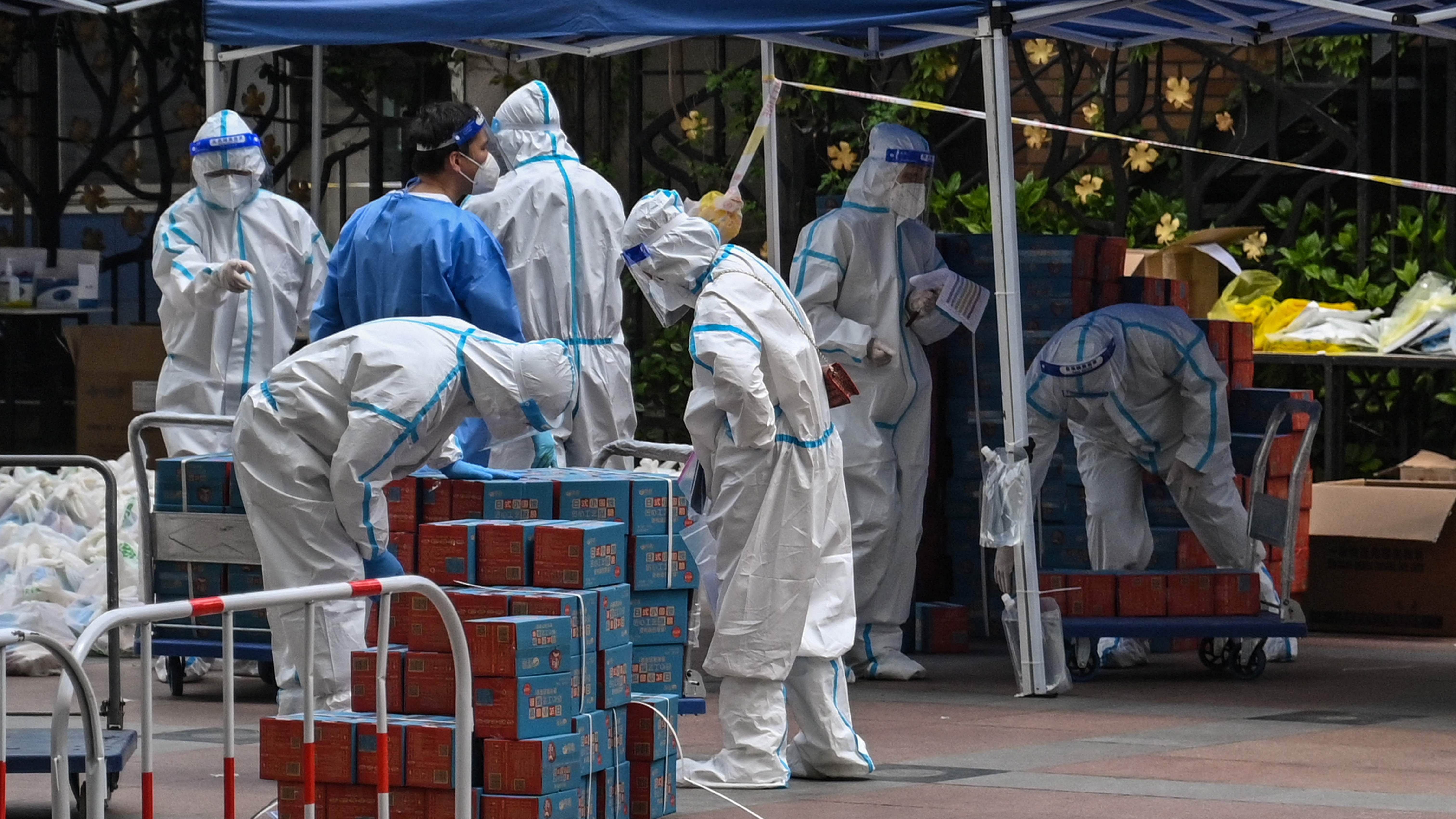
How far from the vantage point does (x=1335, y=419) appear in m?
11.5

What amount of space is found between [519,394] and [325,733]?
1.14 m

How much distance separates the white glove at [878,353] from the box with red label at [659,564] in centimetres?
254

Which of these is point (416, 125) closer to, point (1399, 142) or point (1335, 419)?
point (1335, 419)

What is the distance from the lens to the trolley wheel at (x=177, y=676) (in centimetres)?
857

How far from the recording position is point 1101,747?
7.41 meters

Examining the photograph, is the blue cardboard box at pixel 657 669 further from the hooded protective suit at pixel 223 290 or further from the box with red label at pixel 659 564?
the hooded protective suit at pixel 223 290

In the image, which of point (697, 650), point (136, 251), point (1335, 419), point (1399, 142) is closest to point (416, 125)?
point (697, 650)

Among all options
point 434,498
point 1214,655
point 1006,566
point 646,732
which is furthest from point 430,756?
point 1214,655

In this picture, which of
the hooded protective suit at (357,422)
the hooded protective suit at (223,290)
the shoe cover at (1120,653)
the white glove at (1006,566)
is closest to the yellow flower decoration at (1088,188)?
the shoe cover at (1120,653)

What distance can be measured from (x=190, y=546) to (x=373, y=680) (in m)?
2.10

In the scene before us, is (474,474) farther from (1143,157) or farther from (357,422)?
(1143,157)

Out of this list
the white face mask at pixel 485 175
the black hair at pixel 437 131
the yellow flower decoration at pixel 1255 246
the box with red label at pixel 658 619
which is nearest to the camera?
the box with red label at pixel 658 619

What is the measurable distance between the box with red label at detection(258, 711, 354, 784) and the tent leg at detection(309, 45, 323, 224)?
20.3 feet

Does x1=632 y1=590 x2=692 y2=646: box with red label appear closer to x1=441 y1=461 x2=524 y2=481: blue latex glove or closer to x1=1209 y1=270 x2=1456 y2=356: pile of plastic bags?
x1=441 y1=461 x2=524 y2=481: blue latex glove
